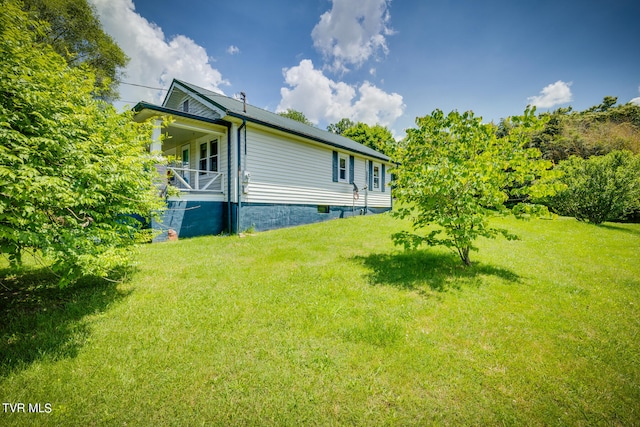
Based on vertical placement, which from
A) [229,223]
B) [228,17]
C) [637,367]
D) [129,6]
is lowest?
[637,367]

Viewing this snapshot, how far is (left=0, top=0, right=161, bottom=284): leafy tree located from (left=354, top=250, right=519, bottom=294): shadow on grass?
178 inches

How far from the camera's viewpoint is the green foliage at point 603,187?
13.0 metres

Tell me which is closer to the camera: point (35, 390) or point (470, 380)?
point (35, 390)

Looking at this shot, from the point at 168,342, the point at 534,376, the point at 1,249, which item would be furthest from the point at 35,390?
the point at 534,376

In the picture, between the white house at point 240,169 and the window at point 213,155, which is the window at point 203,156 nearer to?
the white house at point 240,169

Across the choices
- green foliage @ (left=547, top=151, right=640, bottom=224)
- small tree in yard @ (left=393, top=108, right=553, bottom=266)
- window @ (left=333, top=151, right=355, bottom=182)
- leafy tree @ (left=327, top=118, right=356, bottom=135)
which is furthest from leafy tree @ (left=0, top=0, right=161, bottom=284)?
leafy tree @ (left=327, top=118, right=356, bottom=135)

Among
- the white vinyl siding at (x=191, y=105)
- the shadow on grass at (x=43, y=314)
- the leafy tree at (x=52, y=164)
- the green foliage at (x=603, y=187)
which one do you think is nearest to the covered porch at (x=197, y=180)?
the white vinyl siding at (x=191, y=105)

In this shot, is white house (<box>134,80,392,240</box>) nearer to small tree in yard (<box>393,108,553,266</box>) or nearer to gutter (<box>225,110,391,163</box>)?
gutter (<box>225,110,391,163</box>)

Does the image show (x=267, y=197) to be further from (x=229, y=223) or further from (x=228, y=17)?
(x=228, y=17)

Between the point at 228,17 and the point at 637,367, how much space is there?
1443cm

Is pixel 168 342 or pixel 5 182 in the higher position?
pixel 5 182

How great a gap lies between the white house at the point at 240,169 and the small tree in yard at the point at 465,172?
5.72 metres

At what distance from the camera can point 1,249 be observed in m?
2.50

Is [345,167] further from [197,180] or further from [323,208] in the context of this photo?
[197,180]
